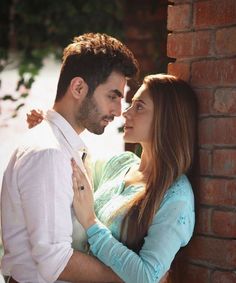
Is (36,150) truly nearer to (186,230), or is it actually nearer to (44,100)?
(186,230)

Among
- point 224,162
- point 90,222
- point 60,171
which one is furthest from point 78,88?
point 224,162

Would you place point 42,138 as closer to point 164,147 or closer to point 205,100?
point 164,147

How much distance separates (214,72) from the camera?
7.29ft

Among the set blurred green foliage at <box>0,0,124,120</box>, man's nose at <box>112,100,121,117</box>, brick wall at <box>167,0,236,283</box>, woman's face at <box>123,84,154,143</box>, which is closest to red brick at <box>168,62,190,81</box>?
brick wall at <box>167,0,236,283</box>

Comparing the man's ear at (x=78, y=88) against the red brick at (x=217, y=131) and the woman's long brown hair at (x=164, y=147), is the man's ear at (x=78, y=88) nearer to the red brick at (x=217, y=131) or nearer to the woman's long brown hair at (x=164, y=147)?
the woman's long brown hair at (x=164, y=147)

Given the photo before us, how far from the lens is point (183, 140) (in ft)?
7.43

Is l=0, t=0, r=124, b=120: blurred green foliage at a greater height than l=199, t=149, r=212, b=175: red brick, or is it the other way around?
l=0, t=0, r=124, b=120: blurred green foliage

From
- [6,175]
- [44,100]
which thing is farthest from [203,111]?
[44,100]

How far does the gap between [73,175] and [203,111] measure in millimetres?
555

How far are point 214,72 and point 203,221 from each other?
22.4 inches

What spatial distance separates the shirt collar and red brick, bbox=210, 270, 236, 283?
2.29 ft

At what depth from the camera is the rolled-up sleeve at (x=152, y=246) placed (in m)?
2.08

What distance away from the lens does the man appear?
6.62 feet

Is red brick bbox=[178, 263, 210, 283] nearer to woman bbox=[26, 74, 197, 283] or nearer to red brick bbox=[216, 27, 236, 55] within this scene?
woman bbox=[26, 74, 197, 283]
